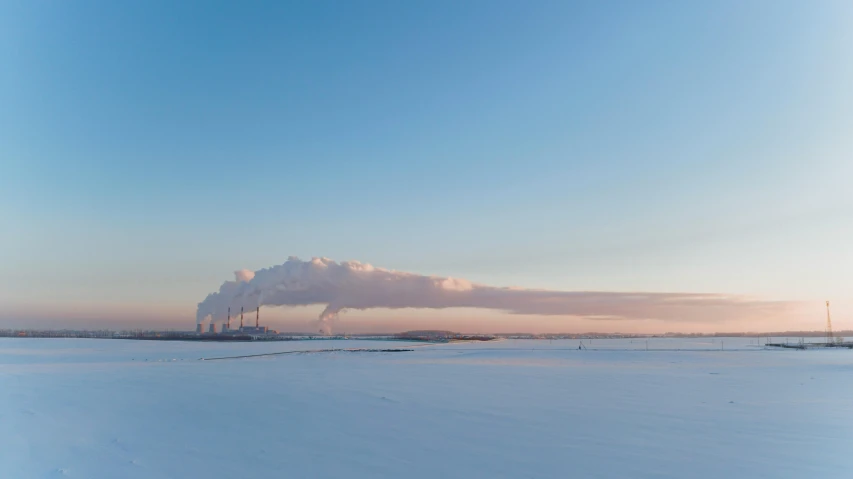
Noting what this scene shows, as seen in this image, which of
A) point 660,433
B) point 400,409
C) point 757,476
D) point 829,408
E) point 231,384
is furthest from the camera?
point 231,384

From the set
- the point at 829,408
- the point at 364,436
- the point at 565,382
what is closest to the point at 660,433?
the point at 364,436

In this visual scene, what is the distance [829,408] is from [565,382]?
11.6 meters

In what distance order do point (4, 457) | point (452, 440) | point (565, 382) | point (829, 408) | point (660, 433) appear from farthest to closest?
1. point (565, 382)
2. point (829, 408)
3. point (660, 433)
4. point (452, 440)
5. point (4, 457)

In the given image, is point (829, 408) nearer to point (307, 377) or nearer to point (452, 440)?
point (452, 440)

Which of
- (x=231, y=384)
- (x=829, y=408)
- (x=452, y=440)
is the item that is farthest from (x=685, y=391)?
(x=231, y=384)

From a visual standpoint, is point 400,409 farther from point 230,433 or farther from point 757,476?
point 757,476

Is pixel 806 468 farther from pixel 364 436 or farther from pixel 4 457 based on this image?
pixel 4 457

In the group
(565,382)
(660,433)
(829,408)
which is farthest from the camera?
(565,382)

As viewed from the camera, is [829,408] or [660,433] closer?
[660,433]

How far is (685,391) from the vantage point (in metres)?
23.9

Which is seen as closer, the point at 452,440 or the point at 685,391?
the point at 452,440

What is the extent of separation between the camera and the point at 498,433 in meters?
14.2

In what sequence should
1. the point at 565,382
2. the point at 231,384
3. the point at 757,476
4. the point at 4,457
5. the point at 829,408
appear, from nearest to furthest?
1. the point at 757,476
2. the point at 4,457
3. the point at 829,408
4. the point at 231,384
5. the point at 565,382

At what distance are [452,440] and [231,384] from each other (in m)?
16.5
